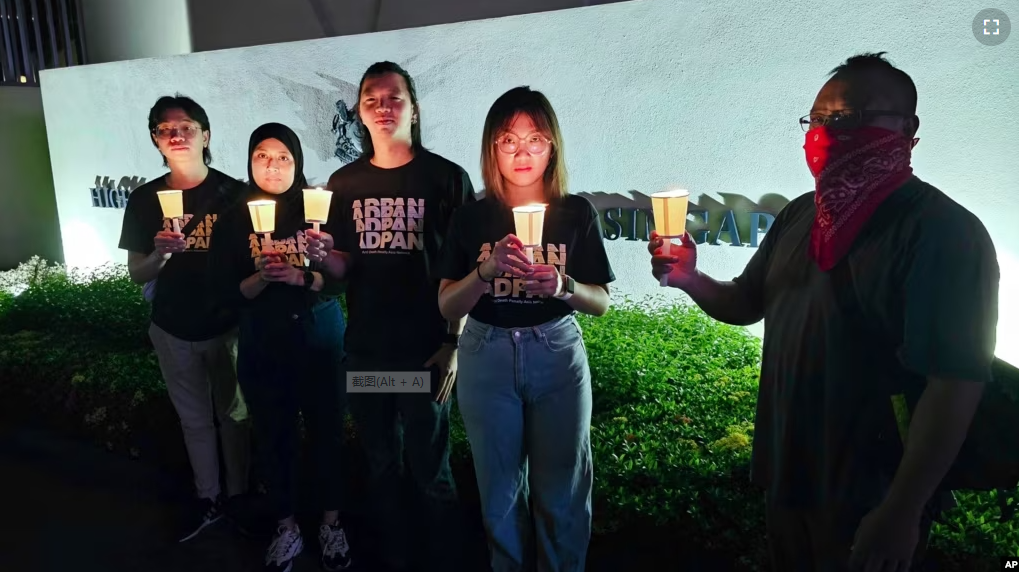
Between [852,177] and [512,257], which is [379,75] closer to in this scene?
[512,257]

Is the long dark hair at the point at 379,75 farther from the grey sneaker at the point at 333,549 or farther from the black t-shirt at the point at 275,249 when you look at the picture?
the grey sneaker at the point at 333,549

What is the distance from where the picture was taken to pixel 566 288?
91.7 inches

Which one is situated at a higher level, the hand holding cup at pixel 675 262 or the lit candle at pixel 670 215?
the lit candle at pixel 670 215

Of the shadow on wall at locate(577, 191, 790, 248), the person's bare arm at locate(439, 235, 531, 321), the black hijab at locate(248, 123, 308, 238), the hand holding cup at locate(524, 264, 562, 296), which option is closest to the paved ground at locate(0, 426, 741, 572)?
the person's bare arm at locate(439, 235, 531, 321)

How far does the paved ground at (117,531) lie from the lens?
3.31m

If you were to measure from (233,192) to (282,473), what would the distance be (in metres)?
1.41

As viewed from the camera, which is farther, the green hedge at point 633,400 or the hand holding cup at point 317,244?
the green hedge at point 633,400

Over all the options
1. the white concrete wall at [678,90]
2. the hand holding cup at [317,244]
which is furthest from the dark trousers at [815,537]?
the white concrete wall at [678,90]

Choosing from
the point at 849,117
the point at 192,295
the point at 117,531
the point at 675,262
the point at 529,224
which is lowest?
the point at 117,531

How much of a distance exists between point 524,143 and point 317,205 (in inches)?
34.9

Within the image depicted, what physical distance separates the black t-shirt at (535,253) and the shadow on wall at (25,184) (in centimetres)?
934

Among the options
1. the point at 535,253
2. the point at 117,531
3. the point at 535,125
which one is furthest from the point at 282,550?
the point at 535,125

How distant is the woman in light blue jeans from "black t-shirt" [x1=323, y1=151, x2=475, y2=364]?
37 centimetres

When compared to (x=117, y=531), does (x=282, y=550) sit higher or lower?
higher
